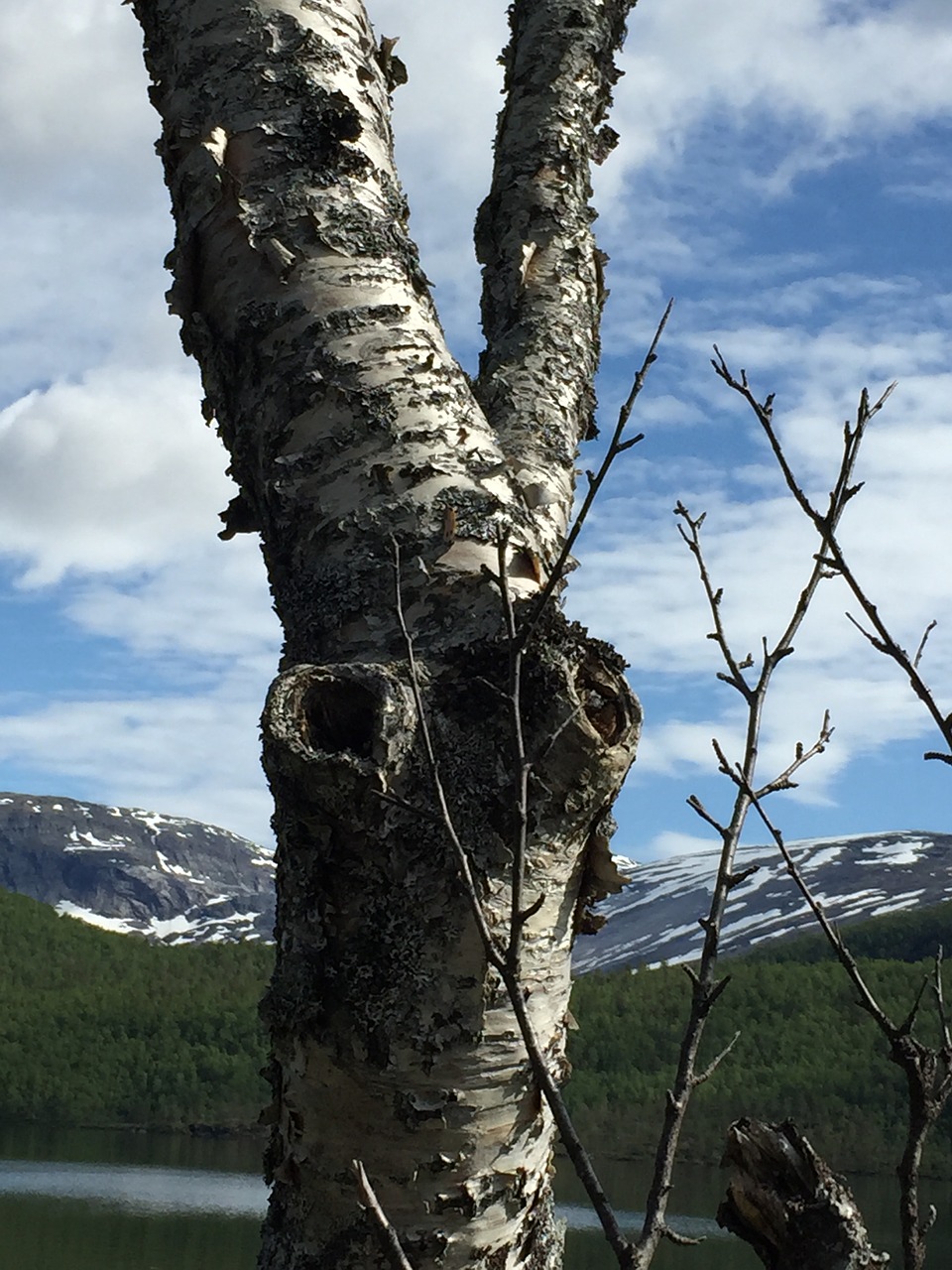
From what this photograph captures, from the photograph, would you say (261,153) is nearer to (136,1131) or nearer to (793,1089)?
(793,1089)

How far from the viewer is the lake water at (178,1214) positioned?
39.2 metres

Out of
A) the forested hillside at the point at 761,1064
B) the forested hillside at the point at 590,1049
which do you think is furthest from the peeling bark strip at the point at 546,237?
the forested hillside at the point at 761,1064

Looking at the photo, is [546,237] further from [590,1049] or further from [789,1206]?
[590,1049]

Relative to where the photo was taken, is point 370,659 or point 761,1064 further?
point 761,1064

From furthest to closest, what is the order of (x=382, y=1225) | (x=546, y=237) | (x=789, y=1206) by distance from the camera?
(x=546, y=237), (x=789, y=1206), (x=382, y=1225)

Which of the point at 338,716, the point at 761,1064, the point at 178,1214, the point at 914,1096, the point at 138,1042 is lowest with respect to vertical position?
the point at 178,1214

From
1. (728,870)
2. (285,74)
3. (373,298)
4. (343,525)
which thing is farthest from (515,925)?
(285,74)

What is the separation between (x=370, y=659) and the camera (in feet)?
6.26

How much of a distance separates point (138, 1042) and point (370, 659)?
106 meters

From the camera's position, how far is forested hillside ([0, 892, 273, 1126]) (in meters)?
97.8

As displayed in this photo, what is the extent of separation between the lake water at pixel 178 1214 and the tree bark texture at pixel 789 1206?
2517cm

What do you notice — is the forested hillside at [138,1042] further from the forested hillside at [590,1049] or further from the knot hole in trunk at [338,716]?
the knot hole in trunk at [338,716]

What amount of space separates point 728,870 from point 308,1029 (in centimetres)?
63

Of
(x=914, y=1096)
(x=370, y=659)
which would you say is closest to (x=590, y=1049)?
(x=370, y=659)
